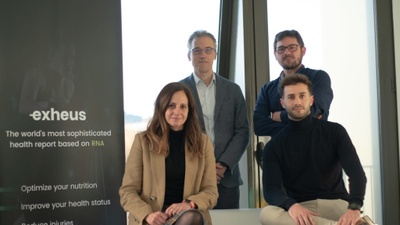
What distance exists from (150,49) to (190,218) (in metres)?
2.00

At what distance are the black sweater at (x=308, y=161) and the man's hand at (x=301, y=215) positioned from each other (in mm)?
164

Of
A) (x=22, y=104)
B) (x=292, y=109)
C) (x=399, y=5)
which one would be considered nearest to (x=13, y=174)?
(x=22, y=104)

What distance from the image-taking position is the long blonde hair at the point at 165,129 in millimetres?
2758

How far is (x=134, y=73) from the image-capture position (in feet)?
13.2

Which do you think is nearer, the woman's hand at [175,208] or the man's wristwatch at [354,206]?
the woman's hand at [175,208]

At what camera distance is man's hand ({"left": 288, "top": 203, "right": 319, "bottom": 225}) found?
2646 mm

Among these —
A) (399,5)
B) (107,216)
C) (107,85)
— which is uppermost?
(399,5)

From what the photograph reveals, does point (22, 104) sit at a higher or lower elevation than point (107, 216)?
higher

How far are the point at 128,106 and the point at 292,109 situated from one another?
1578mm

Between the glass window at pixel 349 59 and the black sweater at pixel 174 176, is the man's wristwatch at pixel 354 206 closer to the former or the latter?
the black sweater at pixel 174 176

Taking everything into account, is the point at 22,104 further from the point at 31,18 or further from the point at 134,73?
the point at 134,73

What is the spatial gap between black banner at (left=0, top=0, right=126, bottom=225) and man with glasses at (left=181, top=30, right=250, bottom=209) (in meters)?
0.57

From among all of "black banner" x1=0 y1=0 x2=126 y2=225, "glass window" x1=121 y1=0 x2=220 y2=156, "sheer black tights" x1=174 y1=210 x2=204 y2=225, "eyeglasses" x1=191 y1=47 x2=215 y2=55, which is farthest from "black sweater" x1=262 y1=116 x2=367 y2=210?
"glass window" x1=121 y1=0 x2=220 y2=156

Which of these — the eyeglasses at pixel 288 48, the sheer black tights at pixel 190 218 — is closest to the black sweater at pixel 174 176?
the sheer black tights at pixel 190 218
